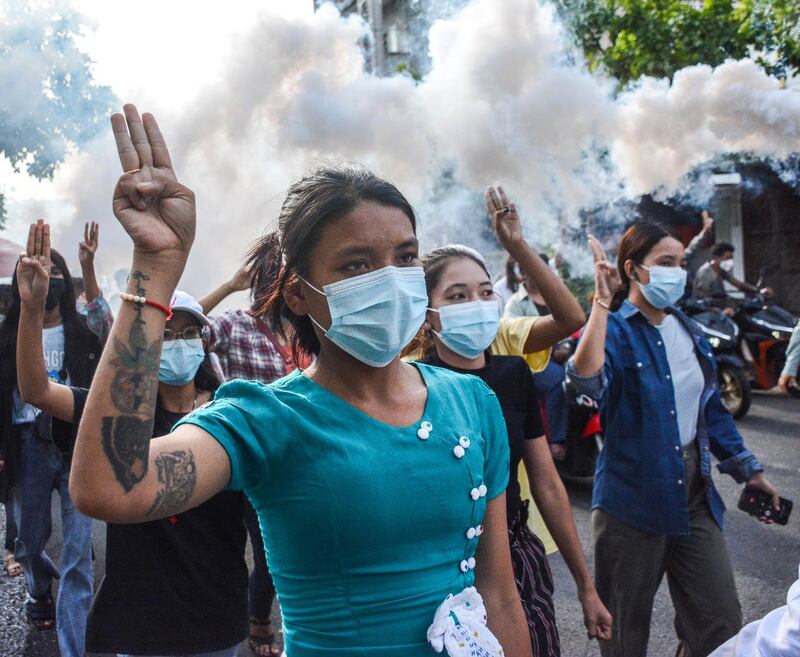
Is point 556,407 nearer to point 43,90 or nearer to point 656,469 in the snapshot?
point 656,469

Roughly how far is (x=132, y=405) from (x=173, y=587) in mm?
1427

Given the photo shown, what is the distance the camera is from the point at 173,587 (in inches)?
100.0

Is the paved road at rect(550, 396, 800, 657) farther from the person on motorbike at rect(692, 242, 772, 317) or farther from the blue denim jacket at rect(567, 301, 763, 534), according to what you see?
the person on motorbike at rect(692, 242, 772, 317)

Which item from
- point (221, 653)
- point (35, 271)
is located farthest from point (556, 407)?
point (35, 271)

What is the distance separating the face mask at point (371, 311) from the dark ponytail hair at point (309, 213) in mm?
93

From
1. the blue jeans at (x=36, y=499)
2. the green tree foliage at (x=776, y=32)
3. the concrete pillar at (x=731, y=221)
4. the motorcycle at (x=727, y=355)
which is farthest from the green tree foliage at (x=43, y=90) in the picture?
the concrete pillar at (x=731, y=221)

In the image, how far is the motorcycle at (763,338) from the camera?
945 centimetres

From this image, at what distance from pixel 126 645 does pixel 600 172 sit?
7578mm

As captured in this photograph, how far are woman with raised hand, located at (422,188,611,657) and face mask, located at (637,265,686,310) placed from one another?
45cm

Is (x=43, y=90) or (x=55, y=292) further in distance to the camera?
(x=43, y=90)

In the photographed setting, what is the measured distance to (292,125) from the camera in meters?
7.00

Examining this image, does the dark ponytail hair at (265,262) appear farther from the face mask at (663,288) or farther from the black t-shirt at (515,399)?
the face mask at (663,288)

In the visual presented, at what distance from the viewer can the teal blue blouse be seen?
149 centimetres

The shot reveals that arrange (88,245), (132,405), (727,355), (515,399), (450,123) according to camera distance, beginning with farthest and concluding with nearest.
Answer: (727,355), (450,123), (88,245), (515,399), (132,405)
